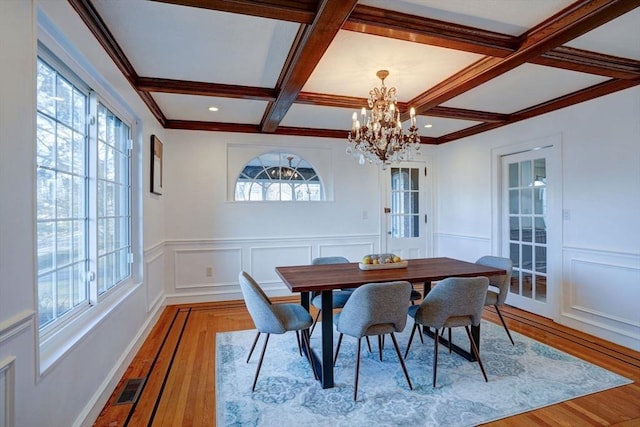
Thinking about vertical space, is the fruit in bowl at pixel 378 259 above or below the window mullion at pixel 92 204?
below

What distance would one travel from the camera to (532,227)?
3.90m

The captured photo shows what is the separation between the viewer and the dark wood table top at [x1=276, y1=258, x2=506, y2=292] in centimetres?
226

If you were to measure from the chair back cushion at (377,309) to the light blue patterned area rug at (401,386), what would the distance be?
434mm

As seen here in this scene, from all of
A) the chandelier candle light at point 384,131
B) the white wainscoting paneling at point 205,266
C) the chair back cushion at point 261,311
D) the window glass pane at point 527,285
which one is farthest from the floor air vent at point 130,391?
the window glass pane at point 527,285

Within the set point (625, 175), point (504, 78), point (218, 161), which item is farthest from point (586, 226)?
point (218, 161)

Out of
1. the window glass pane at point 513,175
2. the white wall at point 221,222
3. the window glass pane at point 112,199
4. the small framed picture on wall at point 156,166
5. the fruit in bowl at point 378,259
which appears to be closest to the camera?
the white wall at point 221,222

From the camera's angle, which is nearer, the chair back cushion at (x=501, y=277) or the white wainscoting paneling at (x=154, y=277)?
the chair back cushion at (x=501, y=277)

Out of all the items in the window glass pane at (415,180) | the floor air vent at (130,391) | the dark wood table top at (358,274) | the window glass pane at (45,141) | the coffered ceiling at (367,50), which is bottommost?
the floor air vent at (130,391)

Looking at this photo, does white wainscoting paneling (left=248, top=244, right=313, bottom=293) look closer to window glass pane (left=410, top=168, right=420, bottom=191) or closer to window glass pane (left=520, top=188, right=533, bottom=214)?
window glass pane (left=410, top=168, right=420, bottom=191)

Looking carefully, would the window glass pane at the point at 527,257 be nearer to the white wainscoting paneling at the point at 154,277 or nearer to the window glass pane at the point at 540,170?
the window glass pane at the point at 540,170

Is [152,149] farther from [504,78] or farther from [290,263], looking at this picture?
[504,78]

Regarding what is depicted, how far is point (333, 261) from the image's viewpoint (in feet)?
11.0

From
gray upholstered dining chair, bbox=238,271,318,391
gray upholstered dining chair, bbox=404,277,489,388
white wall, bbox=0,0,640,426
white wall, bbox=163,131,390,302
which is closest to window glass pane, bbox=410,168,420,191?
white wall, bbox=0,0,640,426

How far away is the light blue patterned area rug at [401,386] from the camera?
196 centimetres
